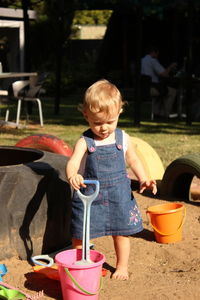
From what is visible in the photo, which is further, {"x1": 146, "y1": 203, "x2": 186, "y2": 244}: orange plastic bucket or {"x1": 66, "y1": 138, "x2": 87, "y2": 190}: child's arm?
{"x1": 146, "y1": 203, "x2": 186, "y2": 244}: orange plastic bucket

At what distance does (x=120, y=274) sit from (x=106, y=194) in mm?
493

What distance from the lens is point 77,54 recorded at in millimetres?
25391

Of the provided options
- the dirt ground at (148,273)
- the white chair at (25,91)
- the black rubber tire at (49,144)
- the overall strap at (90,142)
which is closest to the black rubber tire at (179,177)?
the dirt ground at (148,273)

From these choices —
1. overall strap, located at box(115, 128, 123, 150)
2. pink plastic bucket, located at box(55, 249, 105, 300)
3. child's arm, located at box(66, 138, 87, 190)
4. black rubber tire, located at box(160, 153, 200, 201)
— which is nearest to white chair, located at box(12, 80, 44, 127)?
black rubber tire, located at box(160, 153, 200, 201)

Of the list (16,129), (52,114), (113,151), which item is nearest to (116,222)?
(113,151)

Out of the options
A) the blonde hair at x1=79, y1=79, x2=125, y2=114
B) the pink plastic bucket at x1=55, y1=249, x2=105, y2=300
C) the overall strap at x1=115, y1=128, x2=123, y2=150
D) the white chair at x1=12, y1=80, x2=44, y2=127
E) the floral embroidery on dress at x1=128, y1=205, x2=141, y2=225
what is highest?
the blonde hair at x1=79, y1=79, x2=125, y2=114

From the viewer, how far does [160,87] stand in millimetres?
13273

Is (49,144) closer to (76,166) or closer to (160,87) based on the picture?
(76,166)

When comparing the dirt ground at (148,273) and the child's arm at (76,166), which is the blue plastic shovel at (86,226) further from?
the dirt ground at (148,273)

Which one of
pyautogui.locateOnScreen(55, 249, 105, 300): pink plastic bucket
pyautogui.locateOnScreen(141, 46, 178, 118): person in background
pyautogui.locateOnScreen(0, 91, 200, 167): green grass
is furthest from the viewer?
pyautogui.locateOnScreen(141, 46, 178, 118): person in background

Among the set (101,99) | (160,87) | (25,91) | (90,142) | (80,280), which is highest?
(101,99)

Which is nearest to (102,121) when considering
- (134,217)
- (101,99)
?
(101,99)

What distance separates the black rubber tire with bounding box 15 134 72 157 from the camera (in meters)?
5.30

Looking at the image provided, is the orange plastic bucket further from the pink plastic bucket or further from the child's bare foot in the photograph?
the pink plastic bucket
